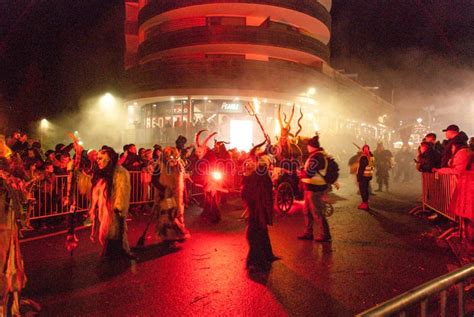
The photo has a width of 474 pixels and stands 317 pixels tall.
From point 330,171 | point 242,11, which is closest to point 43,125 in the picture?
point 242,11

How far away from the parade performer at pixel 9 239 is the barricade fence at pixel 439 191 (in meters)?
8.31

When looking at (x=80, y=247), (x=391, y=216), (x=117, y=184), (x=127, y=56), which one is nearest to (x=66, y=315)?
(x=117, y=184)

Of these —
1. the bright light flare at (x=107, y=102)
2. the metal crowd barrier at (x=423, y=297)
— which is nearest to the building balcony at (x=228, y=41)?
the bright light flare at (x=107, y=102)

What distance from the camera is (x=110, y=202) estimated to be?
21.6 feet

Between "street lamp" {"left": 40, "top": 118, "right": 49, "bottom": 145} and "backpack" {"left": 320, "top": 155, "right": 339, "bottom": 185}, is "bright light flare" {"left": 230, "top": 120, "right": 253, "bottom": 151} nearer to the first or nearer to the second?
"backpack" {"left": 320, "top": 155, "right": 339, "bottom": 185}

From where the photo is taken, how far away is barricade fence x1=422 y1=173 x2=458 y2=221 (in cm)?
911

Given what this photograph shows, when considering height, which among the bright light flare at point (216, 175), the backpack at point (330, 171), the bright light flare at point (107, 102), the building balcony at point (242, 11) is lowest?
the bright light flare at point (216, 175)

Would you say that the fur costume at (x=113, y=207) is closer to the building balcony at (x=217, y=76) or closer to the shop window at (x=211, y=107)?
the building balcony at (x=217, y=76)

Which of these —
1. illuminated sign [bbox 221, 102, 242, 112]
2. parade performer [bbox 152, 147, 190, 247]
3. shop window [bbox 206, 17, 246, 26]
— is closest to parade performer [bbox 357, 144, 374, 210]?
parade performer [bbox 152, 147, 190, 247]

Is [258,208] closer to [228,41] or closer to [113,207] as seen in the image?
[113,207]

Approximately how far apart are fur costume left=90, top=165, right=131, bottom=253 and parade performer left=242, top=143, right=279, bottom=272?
2.06 m

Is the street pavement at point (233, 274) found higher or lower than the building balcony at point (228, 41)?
lower

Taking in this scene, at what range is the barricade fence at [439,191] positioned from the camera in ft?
29.9

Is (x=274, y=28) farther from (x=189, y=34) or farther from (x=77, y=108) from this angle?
(x=77, y=108)
